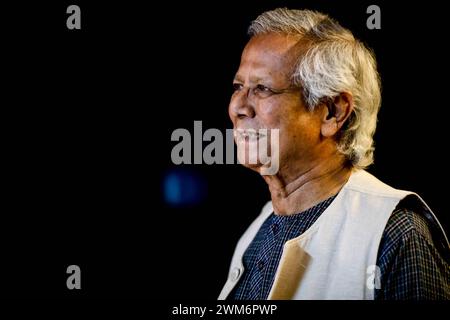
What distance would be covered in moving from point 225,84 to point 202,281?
47.9 inches

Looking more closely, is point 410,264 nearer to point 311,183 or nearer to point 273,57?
point 311,183

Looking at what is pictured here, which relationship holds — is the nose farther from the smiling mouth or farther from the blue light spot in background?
the blue light spot in background

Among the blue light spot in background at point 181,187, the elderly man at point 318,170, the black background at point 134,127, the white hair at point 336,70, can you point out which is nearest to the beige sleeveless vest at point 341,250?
the elderly man at point 318,170

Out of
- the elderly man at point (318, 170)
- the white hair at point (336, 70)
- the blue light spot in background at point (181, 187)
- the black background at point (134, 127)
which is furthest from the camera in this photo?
the blue light spot in background at point (181, 187)

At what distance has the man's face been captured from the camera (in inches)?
73.2

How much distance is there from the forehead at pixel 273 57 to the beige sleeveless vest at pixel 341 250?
1.81 ft

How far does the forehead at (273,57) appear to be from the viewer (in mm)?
1858

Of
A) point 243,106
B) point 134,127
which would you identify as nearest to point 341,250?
point 243,106

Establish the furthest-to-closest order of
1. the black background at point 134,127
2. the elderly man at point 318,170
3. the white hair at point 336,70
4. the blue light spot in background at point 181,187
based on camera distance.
Result: the blue light spot in background at point 181,187, the black background at point 134,127, the white hair at point 336,70, the elderly man at point 318,170

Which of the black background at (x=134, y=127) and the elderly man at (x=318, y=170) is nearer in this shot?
the elderly man at (x=318, y=170)

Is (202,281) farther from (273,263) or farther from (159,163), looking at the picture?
(273,263)

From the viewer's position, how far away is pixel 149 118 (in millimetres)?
2641

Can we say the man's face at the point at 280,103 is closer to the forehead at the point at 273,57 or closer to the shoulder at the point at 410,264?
the forehead at the point at 273,57

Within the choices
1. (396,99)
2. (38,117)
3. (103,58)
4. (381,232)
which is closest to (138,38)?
(103,58)
